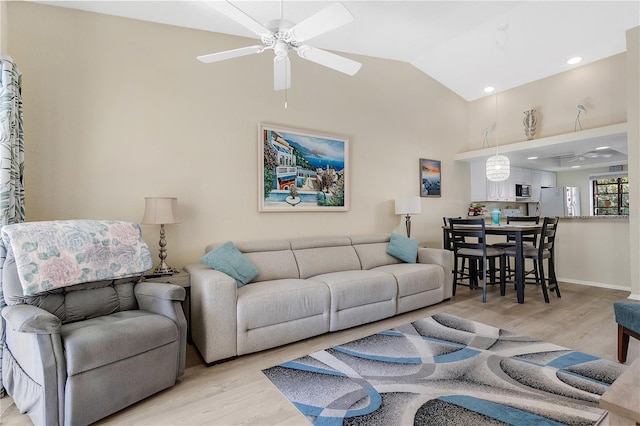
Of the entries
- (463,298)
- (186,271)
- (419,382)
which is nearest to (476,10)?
(463,298)

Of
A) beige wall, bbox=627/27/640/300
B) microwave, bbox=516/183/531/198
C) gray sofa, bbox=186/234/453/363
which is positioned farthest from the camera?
microwave, bbox=516/183/531/198

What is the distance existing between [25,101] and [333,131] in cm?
305

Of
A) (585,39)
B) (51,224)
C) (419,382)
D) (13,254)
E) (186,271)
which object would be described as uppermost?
(585,39)

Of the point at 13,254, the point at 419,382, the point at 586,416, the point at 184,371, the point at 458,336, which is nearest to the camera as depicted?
the point at 586,416

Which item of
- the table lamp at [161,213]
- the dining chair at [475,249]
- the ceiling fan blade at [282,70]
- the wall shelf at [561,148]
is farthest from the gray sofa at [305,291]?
the wall shelf at [561,148]

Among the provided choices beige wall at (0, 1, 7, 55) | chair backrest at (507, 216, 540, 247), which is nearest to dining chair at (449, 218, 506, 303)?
chair backrest at (507, 216, 540, 247)

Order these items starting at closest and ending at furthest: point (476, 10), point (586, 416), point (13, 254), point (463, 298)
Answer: point (586, 416) → point (13, 254) → point (476, 10) → point (463, 298)

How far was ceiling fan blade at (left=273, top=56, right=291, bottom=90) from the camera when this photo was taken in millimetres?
2373

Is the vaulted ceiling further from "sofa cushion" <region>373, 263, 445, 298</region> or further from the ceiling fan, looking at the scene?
"sofa cushion" <region>373, 263, 445, 298</region>

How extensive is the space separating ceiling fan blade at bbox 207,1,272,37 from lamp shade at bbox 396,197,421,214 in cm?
307

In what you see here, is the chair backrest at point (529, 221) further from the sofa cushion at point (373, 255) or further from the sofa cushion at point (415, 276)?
the sofa cushion at point (373, 255)

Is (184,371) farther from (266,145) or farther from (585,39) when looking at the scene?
(585,39)

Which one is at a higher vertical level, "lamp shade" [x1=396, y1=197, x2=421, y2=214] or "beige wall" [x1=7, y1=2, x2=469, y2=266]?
"beige wall" [x1=7, y1=2, x2=469, y2=266]

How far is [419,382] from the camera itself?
2146 mm
